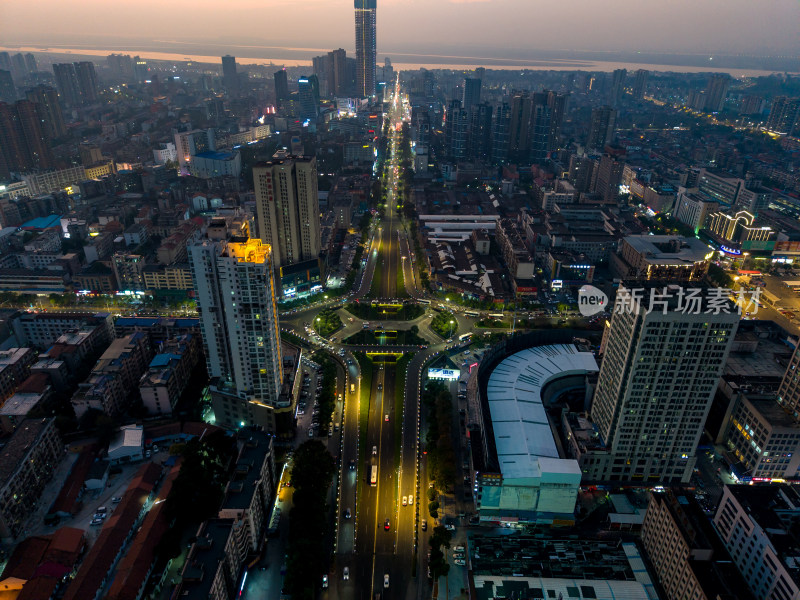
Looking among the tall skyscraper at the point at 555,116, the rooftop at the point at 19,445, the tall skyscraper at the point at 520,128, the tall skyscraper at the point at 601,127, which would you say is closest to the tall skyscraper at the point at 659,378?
the rooftop at the point at 19,445

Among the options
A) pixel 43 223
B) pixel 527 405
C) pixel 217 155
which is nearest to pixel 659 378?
pixel 527 405

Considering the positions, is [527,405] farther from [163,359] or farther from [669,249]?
[669,249]

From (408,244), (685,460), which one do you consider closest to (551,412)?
(685,460)

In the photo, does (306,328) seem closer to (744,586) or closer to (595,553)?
(595,553)

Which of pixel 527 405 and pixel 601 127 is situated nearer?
pixel 527 405

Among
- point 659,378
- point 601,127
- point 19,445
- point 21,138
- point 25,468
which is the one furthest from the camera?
point 601,127

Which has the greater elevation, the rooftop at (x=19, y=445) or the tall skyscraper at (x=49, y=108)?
the tall skyscraper at (x=49, y=108)

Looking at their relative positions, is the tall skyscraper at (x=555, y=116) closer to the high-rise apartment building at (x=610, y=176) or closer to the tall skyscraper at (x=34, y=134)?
the high-rise apartment building at (x=610, y=176)
